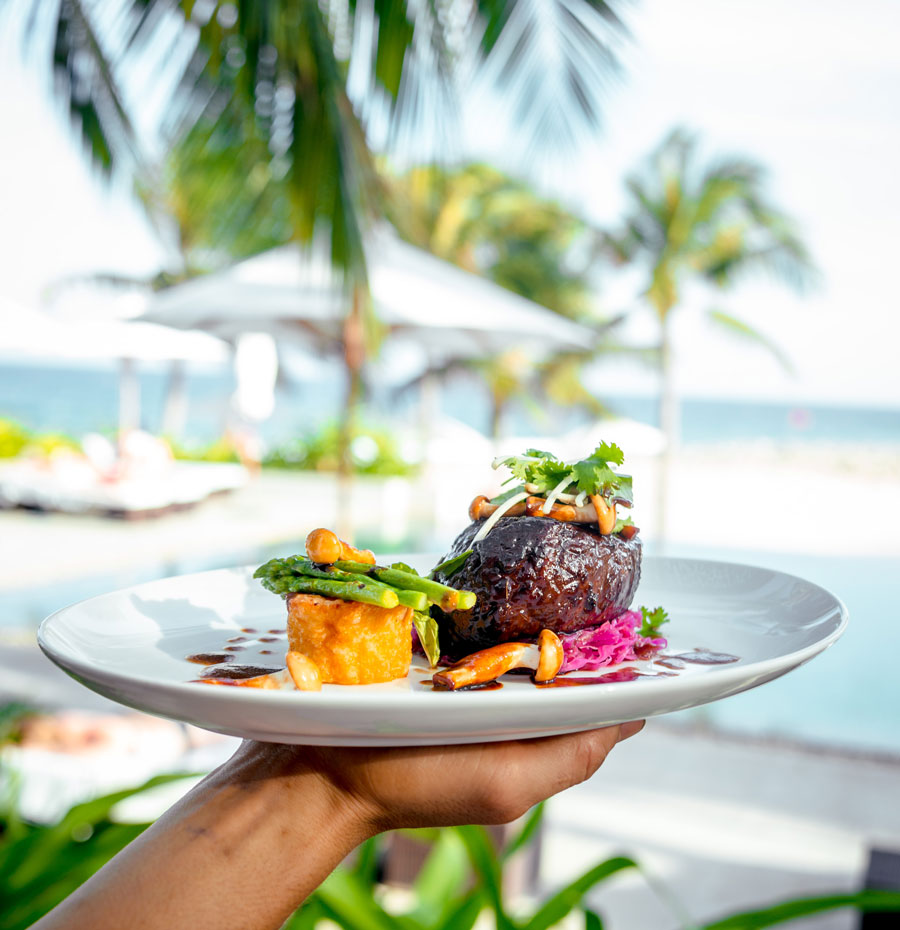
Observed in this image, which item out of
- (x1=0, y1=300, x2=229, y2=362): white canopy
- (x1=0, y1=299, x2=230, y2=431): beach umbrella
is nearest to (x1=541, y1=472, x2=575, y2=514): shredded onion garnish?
(x1=0, y1=299, x2=230, y2=431): beach umbrella

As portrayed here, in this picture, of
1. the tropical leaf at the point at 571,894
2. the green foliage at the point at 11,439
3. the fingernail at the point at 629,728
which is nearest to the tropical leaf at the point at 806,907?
the tropical leaf at the point at 571,894

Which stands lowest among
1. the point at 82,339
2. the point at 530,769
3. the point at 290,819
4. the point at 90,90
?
the point at 290,819

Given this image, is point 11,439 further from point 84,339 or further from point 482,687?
point 482,687

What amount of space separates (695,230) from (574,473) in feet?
73.6

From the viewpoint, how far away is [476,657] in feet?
4.58

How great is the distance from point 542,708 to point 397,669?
44 cm

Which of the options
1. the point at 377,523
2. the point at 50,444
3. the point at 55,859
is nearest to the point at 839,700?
the point at 55,859

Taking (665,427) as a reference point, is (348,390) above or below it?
above

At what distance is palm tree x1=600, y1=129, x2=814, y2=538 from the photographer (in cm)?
2211

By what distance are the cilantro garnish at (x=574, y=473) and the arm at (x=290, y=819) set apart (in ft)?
1.63

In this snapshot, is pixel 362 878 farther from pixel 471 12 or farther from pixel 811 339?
pixel 811 339

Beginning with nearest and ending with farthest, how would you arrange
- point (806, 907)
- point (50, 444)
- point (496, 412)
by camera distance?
point (806, 907)
point (50, 444)
point (496, 412)

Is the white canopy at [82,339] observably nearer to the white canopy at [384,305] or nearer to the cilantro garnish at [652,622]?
the white canopy at [384,305]

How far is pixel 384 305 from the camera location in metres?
10.2
